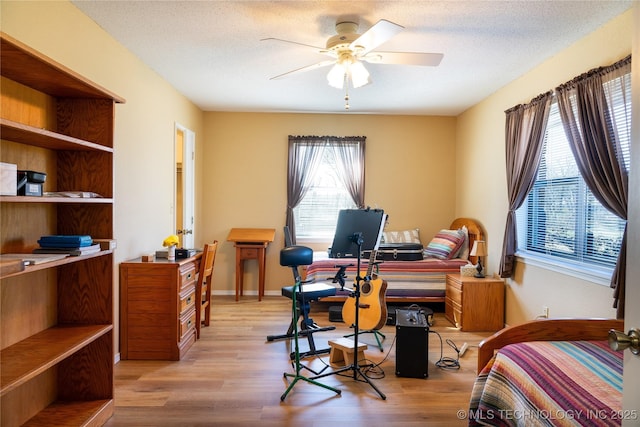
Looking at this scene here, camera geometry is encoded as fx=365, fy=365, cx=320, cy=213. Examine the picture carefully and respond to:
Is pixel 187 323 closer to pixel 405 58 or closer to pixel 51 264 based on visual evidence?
pixel 51 264

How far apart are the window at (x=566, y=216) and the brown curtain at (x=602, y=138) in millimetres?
38

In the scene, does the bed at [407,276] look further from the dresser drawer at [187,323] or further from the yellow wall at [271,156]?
the dresser drawer at [187,323]

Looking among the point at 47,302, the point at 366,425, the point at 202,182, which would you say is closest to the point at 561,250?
the point at 366,425

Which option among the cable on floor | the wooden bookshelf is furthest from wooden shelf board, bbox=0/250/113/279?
the cable on floor

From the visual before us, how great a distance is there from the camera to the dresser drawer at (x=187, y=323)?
3.08m

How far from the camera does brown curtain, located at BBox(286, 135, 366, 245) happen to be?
5.21m

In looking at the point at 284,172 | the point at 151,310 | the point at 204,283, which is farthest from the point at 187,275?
the point at 284,172

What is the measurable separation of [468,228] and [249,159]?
314 centimetres

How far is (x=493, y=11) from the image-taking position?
2406 mm

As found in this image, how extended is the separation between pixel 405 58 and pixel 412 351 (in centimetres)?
215

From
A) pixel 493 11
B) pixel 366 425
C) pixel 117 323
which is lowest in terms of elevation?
pixel 366 425

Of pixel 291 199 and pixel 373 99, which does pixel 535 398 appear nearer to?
pixel 373 99

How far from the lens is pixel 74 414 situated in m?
2.04

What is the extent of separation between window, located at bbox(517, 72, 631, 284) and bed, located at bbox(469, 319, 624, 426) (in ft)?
2.94
